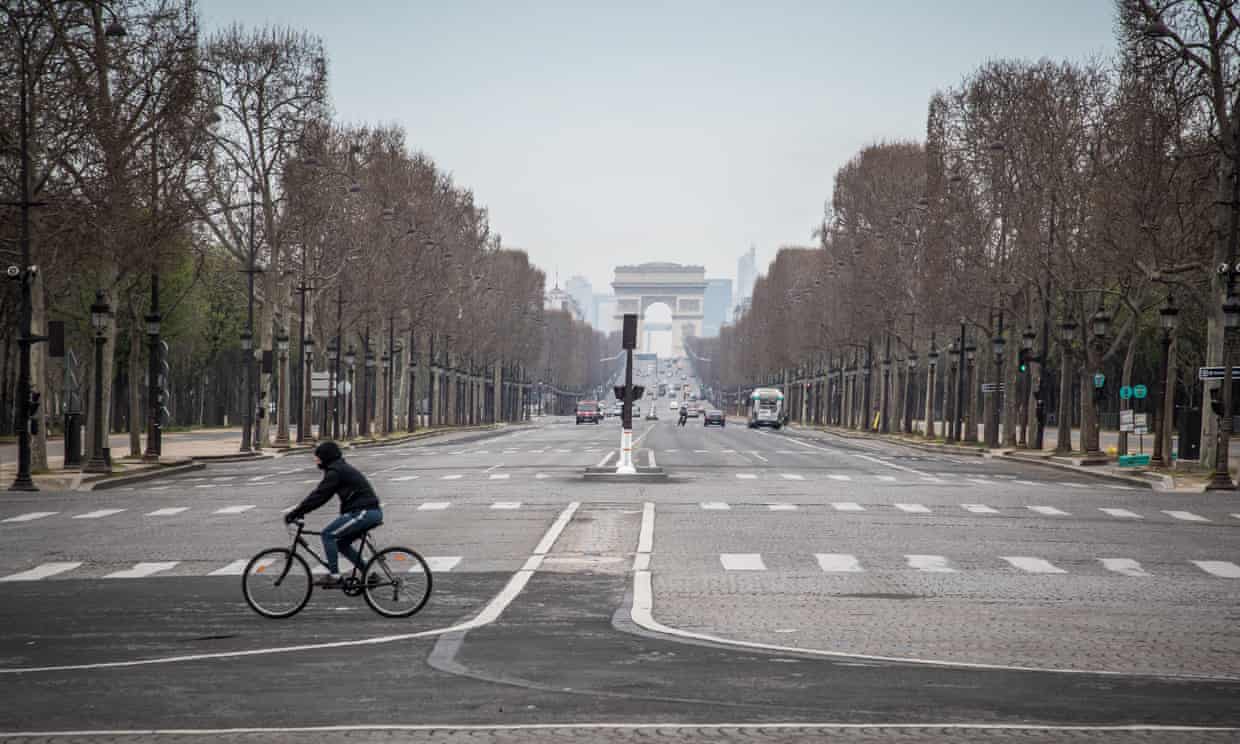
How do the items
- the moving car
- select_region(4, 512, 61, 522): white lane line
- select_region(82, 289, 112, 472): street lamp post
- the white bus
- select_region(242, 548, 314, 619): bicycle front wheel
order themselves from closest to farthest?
1. select_region(242, 548, 314, 619): bicycle front wheel
2. select_region(4, 512, 61, 522): white lane line
3. select_region(82, 289, 112, 472): street lamp post
4. the white bus
5. the moving car

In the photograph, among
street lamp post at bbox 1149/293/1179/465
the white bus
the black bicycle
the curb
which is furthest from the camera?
the white bus

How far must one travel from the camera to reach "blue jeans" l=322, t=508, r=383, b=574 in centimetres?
1549

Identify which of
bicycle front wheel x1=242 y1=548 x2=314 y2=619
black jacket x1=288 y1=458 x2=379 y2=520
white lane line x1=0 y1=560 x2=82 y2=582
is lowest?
white lane line x1=0 y1=560 x2=82 y2=582

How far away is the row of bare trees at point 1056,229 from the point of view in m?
44.4

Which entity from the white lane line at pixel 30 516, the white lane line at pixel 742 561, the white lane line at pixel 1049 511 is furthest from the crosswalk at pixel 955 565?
the white lane line at pixel 30 516

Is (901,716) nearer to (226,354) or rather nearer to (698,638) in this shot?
(698,638)

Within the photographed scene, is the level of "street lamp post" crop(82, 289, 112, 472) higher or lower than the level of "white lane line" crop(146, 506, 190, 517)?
higher

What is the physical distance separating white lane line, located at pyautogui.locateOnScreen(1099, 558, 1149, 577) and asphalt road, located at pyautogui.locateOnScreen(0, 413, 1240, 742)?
38 millimetres

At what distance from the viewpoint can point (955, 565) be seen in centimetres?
2130

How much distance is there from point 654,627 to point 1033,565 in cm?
851

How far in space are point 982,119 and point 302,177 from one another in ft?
86.7

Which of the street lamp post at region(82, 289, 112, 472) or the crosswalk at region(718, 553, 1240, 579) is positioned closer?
the crosswalk at region(718, 553, 1240, 579)

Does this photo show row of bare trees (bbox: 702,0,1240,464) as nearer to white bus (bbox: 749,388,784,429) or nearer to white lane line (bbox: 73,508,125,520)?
white bus (bbox: 749,388,784,429)

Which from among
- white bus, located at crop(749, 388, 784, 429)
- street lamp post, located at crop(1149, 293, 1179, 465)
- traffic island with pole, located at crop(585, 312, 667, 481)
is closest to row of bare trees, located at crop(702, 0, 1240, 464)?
street lamp post, located at crop(1149, 293, 1179, 465)
